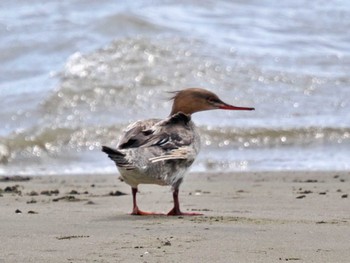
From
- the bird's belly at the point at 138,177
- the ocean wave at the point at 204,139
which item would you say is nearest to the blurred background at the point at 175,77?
the ocean wave at the point at 204,139

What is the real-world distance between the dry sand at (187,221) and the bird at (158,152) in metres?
0.30

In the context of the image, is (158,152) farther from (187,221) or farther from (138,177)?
(187,221)

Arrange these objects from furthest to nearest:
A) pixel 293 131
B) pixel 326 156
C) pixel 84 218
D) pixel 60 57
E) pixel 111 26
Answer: pixel 111 26 < pixel 60 57 < pixel 293 131 < pixel 326 156 < pixel 84 218

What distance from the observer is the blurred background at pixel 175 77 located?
12.1 m

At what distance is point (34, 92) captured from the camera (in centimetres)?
1493

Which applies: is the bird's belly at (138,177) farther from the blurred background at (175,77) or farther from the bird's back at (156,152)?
the blurred background at (175,77)

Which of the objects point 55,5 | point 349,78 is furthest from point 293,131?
point 55,5

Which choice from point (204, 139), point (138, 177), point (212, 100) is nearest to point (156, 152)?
point (138, 177)

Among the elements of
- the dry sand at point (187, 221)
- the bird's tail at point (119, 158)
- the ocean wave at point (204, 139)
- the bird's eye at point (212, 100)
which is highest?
the bird's eye at point (212, 100)

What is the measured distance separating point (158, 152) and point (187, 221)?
2.04 ft

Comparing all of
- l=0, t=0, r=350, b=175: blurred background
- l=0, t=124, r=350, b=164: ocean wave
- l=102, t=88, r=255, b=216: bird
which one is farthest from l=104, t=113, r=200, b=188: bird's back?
l=0, t=124, r=350, b=164: ocean wave

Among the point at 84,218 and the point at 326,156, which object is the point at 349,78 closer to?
the point at 326,156

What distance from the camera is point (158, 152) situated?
6.91 meters

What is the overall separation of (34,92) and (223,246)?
32.5 ft
